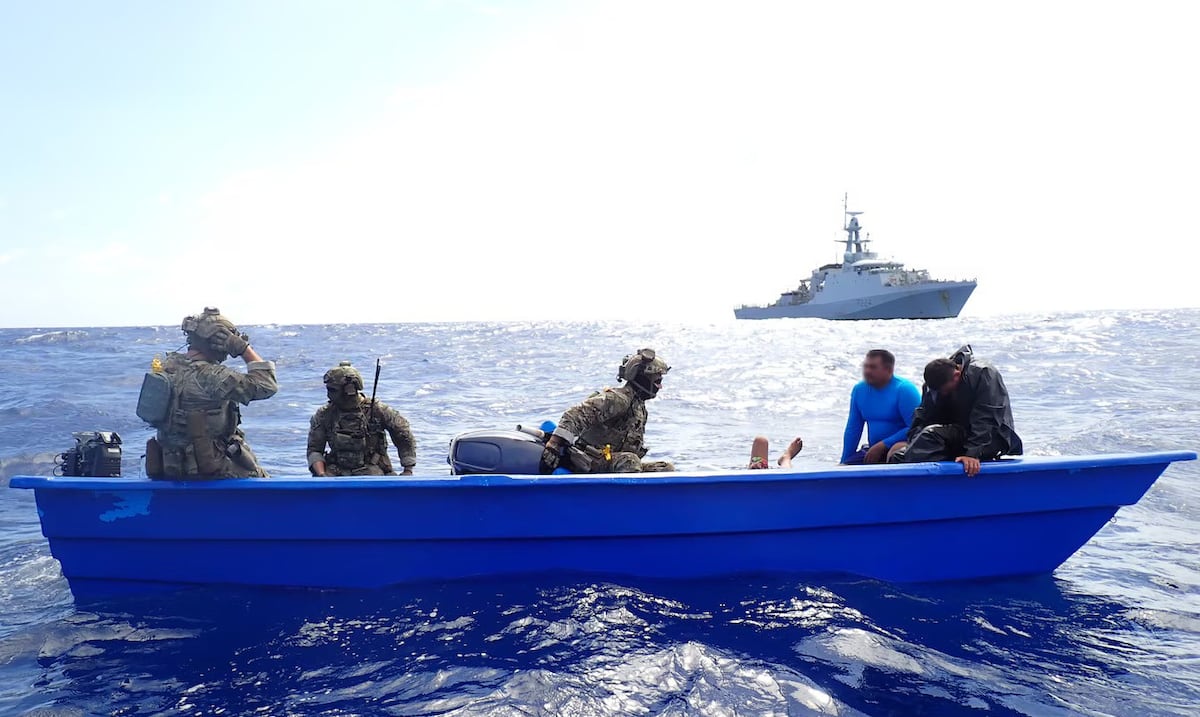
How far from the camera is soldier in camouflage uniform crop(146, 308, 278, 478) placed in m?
4.73

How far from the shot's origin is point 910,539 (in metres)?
5.17

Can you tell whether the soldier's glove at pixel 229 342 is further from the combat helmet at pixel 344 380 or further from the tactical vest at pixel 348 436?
the tactical vest at pixel 348 436

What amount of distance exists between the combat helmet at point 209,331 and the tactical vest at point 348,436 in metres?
1.41

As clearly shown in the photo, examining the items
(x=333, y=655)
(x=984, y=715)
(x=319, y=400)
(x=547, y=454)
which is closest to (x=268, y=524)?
(x=333, y=655)

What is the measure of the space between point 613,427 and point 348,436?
2.34m

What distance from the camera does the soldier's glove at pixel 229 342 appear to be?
484 centimetres

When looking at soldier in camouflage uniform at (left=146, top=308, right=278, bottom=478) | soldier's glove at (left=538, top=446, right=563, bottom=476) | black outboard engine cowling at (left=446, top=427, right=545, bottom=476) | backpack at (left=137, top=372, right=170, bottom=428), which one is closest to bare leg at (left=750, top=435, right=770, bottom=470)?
soldier's glove at (left=538, top=446, right=563, bottom=476)

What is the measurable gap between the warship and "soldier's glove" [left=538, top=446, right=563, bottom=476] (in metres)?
64.4

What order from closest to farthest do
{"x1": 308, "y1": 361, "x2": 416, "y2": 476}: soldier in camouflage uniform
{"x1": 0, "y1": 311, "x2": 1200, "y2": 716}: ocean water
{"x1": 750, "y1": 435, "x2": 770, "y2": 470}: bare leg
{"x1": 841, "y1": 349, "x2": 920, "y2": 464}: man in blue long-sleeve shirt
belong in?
1. {"x1": 0, "y1": 311, "x2": 1200, "y2": 716}: ocean water
2. {"x1": 750, "y1": 435, "x2": 770, "y2": 470}: bare leg
3. {"x1": 841, "y1": 349, "x2": 920, "y2": 464}: man in blue long-sleeve shirt
4. {"x1": 308, "y1": 361, "x2": 416, "y2": 476}: soldier in camouflage uniform

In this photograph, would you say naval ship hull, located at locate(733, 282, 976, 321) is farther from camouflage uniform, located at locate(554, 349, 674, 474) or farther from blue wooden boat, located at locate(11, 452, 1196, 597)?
camouflage uniform, located at locate(554, 349, 674, 474)

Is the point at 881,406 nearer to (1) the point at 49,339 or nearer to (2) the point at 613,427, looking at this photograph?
(2) the point at 613,427

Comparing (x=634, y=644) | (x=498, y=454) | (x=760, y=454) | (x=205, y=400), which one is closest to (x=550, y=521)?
(x=498, y=454)

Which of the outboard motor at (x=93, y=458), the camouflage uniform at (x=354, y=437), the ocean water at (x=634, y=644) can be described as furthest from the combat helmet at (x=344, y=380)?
the ocean water at (x=634, y=644)

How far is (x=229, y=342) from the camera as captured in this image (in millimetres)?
4863
